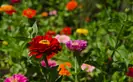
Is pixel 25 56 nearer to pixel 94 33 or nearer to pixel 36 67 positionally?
pixel 36 67

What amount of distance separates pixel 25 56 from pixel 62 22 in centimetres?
202

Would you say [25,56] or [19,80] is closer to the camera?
[19,80]

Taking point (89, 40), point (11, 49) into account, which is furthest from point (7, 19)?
point (11, 49)

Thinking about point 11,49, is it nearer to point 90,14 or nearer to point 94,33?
point 94,33

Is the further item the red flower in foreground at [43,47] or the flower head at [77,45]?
the flower head at [77,45]

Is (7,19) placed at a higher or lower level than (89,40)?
higher

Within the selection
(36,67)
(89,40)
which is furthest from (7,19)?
(36,67)

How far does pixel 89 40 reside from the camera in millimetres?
3242

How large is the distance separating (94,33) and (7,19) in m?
0.77

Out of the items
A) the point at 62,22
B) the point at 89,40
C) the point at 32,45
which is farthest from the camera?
the point at 62,22

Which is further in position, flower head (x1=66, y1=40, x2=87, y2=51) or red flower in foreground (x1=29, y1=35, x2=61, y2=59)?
flower head (x1=66, y1=40, x2=87, y2=51)

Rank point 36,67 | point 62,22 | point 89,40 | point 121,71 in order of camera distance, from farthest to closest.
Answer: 1. point 62,22
2. point 89,40
3. point 121,71
4. point 36,67

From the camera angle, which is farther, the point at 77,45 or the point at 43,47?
the point at 77,45

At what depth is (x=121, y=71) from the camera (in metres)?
2.22
